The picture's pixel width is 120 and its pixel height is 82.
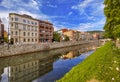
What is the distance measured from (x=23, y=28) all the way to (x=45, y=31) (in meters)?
22.4

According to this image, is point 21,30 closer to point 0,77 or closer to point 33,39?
point 33,39

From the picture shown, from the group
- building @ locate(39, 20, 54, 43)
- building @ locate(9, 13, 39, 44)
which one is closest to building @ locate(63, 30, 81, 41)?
building @ locate(39, 20, 54, 43)

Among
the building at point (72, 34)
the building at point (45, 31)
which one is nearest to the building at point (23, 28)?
the building at point (45, 31)

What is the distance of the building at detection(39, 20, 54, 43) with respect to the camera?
322ft

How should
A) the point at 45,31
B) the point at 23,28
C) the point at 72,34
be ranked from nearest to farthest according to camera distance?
the point at 23,28
the point at 45,31
the point at 72,34

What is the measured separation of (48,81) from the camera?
20.3 m

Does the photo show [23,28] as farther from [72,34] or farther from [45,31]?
[72,34]

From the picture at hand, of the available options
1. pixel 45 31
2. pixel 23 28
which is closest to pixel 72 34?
pixel 45 31

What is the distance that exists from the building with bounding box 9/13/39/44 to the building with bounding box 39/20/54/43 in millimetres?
4511

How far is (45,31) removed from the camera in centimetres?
10225

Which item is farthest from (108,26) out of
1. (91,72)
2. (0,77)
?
(91,72)

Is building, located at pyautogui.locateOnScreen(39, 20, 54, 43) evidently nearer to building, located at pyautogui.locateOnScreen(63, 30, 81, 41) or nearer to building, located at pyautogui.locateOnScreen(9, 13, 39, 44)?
building, located at pyautogui.locateOnScreen(9, 13, 39, 44)

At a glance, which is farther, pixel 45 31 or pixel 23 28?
pixel 45 31

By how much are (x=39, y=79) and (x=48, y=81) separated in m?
1.68
